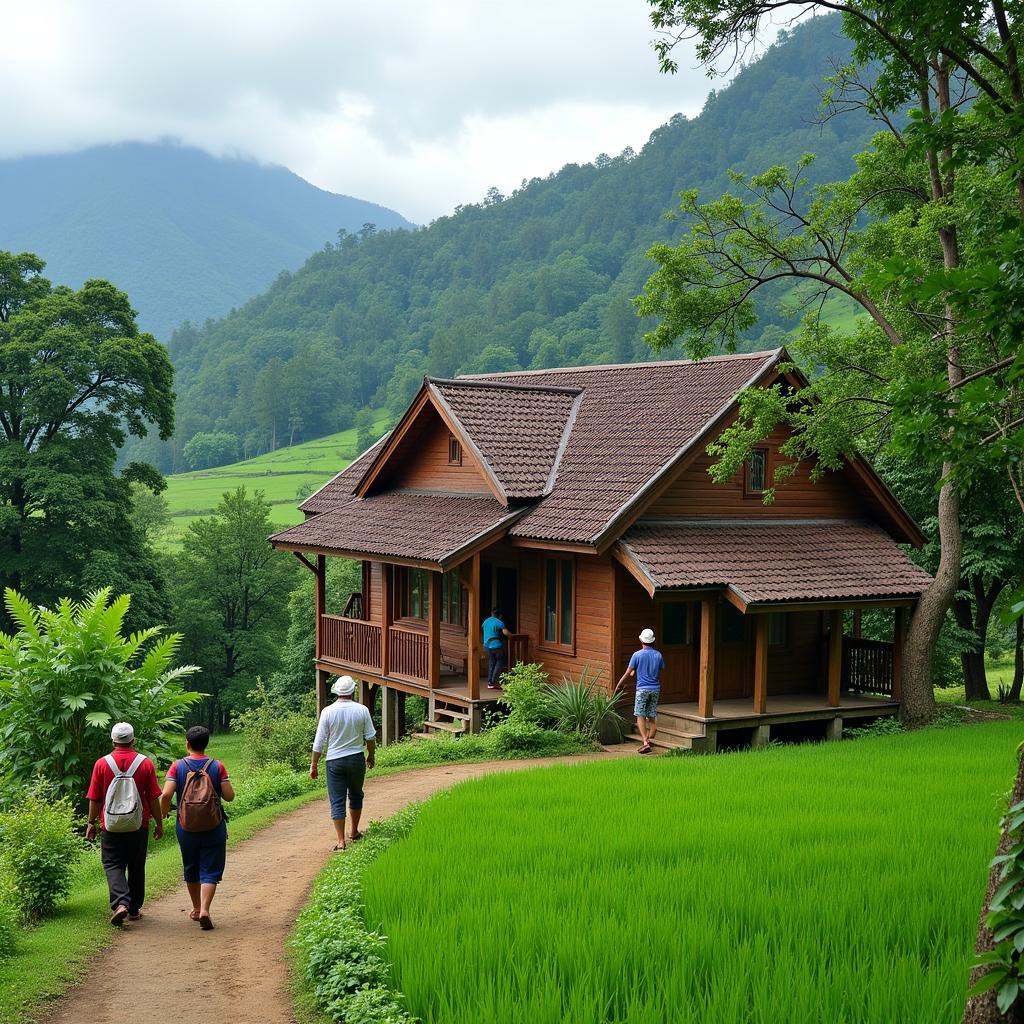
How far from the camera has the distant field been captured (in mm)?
98562

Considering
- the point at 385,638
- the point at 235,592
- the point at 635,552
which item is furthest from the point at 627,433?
the point at 235,592

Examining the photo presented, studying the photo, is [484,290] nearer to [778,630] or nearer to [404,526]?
[404,526]

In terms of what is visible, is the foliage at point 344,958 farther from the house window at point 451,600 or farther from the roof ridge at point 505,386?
the house window at point 451,600

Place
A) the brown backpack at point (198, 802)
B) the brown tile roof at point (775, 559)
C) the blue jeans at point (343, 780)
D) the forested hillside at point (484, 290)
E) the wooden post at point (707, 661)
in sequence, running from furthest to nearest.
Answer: the forested hillside at point (484, 290) < the brown tile roof at point (775, 559) < the wooden post at point (707, 661) < the blue jeans at point (343, 780) < the brown backpack at point (198, 802)

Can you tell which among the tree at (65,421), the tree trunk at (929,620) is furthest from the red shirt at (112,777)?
the tree at (65,421)

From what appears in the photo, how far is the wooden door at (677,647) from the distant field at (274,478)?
Result: 68795 millimetres

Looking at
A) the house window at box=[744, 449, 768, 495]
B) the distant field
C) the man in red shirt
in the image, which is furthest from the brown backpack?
the distant field

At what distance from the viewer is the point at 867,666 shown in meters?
23.5

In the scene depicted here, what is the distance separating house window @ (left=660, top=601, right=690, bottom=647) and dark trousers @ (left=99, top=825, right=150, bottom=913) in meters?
12.7

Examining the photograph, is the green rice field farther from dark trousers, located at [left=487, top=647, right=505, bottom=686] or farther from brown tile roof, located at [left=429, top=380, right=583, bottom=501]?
brown tile roof, located at [left=429, top=380, right=583, bottom=501]

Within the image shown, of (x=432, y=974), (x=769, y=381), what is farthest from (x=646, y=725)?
(x=432, y=974)

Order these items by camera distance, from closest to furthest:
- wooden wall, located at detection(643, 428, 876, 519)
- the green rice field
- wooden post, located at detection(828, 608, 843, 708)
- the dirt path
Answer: the green rice field < the dirt path < wooden post, located at detection(828, 608, 843, 708) < wooden wall, located at detection(643, 428, 876, 519)

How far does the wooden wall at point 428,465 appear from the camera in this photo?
2448cm

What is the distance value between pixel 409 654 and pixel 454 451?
457 cm
